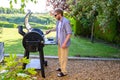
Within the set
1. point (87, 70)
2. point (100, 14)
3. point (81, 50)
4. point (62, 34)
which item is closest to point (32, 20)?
point (81, 50)

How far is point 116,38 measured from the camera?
12562mm

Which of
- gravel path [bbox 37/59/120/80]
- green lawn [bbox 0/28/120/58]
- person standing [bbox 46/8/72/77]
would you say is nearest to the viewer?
person standing [bbox 46/8/72/77]

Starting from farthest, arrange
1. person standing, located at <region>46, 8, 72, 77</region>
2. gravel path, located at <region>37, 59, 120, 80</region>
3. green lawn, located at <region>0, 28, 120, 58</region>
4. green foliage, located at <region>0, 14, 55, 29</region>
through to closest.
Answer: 1. green foliage, located at <region>0, 14, 55, 29</region>
2. green lawn, located at <region>0, 28, 120, 58</region>
3. gravel path, located at <region>37, 59, 120, 80</region>
4. person standing, located at <region>46, 8, 72, 77</region>

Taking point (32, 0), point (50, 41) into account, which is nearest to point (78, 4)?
point (50, 41)

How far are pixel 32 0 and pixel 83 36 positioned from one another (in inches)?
534

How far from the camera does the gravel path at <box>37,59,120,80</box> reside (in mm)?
6594

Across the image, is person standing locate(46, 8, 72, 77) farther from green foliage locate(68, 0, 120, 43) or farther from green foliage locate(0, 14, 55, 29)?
green foliage locate(0, 14, 55, 29)

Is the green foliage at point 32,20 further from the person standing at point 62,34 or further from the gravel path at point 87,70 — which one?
the person standing at point 62,34

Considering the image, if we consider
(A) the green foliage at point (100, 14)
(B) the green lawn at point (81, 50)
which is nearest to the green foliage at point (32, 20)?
(A) the green foliage at point (100, 14)

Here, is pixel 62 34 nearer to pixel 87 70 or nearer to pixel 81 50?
pixel 87 70

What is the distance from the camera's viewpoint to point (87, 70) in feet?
24.0

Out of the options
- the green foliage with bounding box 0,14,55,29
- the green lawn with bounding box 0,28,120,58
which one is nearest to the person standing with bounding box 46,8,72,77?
the green lawn with bounding box 0,28,120,58

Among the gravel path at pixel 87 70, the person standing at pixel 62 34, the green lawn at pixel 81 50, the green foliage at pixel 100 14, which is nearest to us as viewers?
the person standing at pixel 62 34

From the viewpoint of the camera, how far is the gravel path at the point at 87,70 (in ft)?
21.6
